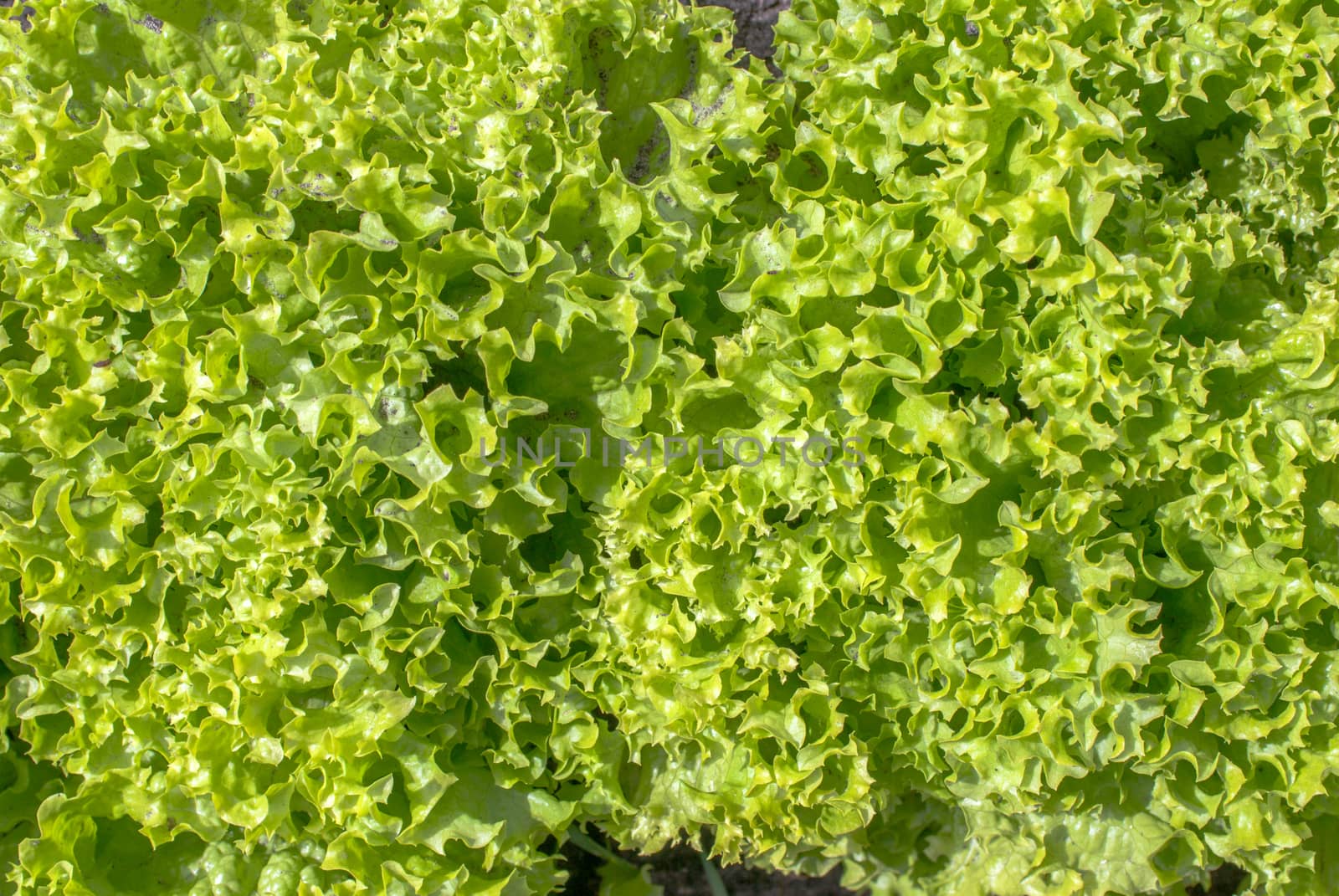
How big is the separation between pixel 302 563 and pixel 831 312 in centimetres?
104

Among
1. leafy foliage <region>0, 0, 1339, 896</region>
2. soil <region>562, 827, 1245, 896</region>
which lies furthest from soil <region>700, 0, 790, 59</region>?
soil <region>562, 827, 1245, 896</region>

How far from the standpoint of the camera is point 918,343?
191 cm

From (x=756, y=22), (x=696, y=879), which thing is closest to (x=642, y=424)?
(x=756, y=22)

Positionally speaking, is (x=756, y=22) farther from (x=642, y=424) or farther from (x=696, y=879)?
(x=696, y=879)

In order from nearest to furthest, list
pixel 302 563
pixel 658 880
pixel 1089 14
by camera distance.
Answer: pixel 302 563
pixel 1089 14
pixel 658 880

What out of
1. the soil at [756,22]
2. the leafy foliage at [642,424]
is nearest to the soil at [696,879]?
the leafy foliage at [642,424]

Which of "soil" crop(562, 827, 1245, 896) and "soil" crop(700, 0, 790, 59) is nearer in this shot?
"soil" crop(700, 0, 790, 59)

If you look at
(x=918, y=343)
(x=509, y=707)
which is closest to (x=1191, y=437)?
(x=918, y=343)

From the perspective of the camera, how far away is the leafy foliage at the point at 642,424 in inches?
74.9

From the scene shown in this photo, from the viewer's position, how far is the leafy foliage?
190cm

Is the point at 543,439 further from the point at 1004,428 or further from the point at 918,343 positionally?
the point at 1004,428

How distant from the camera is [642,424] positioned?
2.04 m

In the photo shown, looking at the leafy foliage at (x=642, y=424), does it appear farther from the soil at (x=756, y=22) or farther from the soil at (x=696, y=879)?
the soil at (x=696, y=879)

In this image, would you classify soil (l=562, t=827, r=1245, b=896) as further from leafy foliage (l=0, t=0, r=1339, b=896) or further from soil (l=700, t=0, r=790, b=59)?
soil (l=700, t=0, r=790, b=59)
